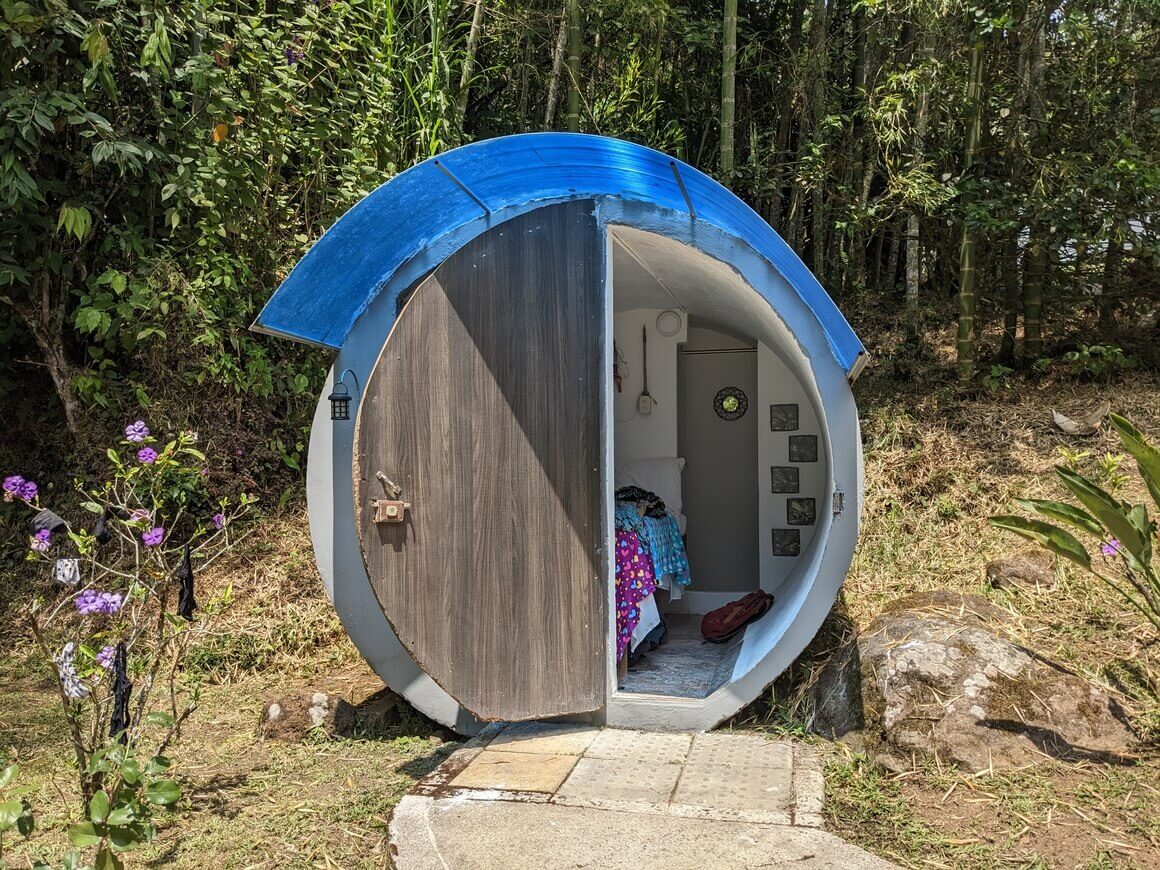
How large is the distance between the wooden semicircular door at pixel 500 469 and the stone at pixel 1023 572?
2475 mm

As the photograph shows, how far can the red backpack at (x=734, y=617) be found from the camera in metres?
5.58

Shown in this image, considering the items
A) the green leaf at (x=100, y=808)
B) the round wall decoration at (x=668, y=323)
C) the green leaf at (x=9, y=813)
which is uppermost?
the round wall decoration at (x=668, y=323)

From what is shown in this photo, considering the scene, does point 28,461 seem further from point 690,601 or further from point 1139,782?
point 1139,782

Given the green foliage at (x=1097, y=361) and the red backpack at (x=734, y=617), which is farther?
the green foliage at (x=1097, y=361)

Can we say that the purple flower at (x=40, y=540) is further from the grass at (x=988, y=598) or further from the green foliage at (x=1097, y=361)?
the green foliage at (x=1097, y=361)

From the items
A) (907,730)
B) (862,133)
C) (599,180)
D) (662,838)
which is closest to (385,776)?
(662,838)

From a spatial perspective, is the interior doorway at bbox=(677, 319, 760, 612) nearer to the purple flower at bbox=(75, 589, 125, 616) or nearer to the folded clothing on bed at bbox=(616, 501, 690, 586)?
the folded clothing on bed at bbox=(616, 501, 690, 586)

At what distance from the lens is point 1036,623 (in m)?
4.36

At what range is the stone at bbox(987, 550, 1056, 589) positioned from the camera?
15.9 ft

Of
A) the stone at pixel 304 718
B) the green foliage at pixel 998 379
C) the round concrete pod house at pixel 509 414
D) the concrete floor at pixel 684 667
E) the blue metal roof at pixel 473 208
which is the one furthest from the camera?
the green foliage at pixel 998 379

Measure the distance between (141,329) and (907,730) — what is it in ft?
16.3

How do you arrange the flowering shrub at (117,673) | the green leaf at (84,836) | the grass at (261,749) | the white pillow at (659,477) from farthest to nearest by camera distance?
the white pillow at (659,477), the grass at (261,749), the flowering shrub at (117,673), the green leaf at (84,836)

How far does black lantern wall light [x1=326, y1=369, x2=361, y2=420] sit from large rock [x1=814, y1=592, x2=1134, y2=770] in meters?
2.60

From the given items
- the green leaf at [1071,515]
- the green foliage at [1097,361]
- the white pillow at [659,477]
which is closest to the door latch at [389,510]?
the green leaf at [1071,515]
